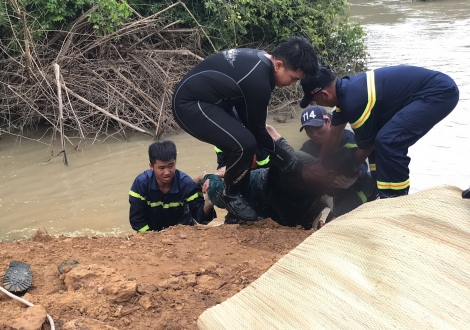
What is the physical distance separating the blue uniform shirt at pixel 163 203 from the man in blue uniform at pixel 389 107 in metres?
1.35

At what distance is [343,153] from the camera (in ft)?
12.4

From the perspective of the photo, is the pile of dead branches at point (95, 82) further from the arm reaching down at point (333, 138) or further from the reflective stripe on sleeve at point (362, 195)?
the reflective stripe on sleeve at point (362, 195)

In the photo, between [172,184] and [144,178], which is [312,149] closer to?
[172,184]

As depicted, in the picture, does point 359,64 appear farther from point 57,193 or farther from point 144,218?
point 144,218

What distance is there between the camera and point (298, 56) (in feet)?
11.5

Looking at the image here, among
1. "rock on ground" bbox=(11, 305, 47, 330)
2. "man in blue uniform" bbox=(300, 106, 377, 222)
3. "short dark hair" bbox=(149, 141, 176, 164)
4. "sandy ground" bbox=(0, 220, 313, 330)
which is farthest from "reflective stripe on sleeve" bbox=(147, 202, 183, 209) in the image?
"rock on ground" bbox=(11, 305, 47, 330)

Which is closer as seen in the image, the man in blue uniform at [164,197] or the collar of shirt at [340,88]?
the collar of shirt at [340,88]

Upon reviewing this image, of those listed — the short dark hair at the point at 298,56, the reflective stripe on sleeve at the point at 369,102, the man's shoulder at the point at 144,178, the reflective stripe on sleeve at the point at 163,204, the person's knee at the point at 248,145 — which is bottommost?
the reflective stripe on sleeve at the point at 163,204

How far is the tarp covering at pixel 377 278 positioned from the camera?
1684mm

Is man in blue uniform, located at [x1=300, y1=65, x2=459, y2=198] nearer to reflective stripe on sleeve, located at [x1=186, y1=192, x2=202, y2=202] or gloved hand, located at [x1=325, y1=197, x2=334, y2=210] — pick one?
gloved hand, located at [x1=325, y1=197, x2=334, y2=210]

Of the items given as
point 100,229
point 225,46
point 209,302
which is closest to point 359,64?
point 225,46

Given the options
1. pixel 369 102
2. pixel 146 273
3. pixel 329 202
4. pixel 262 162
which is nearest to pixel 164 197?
pixel 262 162

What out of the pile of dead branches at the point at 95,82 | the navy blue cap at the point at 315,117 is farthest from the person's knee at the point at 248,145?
the pile of dead branches at the point at 95,82

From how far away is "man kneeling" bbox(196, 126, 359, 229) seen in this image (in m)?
3.77
